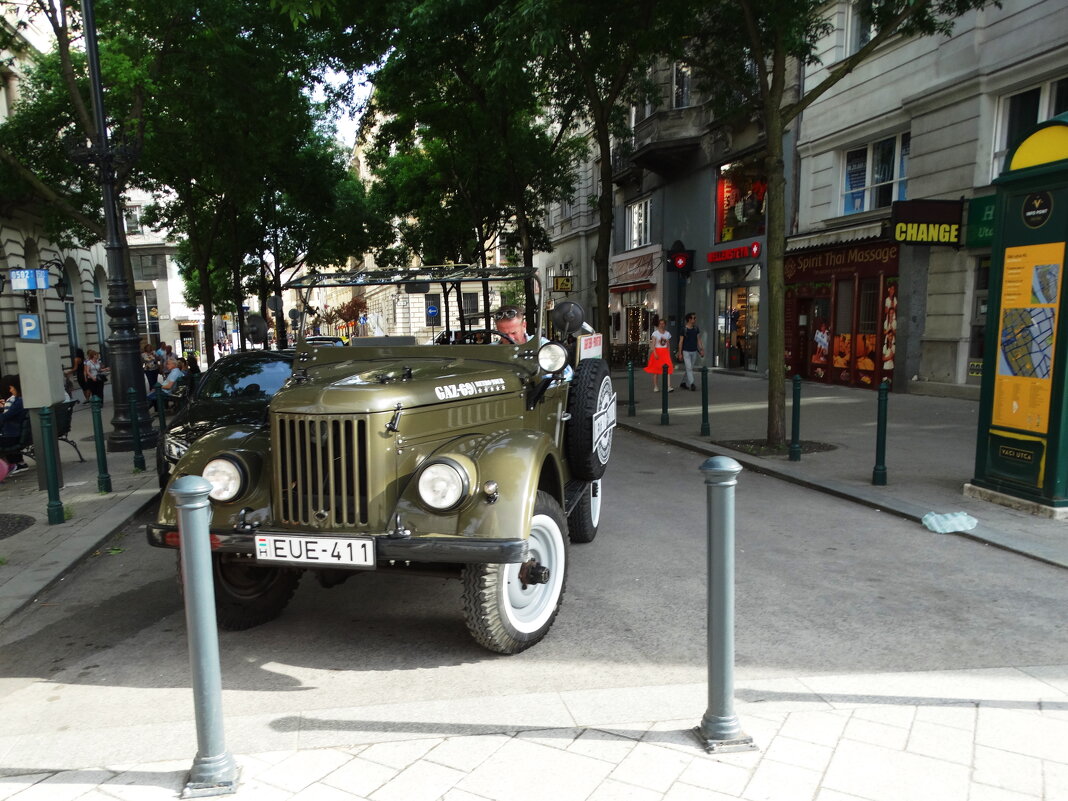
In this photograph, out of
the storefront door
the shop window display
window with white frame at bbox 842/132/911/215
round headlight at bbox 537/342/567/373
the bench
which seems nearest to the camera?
round headlight at bbox 537/342/567/373

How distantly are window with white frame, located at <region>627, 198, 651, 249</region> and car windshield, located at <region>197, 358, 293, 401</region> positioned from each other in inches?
815

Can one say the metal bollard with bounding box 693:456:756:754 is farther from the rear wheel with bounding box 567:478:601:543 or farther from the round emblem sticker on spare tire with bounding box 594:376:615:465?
the rear wheel with bounding box 567:478:601:543

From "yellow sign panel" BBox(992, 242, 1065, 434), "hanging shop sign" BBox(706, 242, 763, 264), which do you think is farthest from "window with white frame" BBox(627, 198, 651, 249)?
"yellow sign panel" BBox(992, 242, 1065, 434)

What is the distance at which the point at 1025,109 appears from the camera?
1277 centimetres

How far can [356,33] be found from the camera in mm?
15133

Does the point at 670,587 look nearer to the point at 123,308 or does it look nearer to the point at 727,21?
the point at 727,21

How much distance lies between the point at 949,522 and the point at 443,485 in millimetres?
4486

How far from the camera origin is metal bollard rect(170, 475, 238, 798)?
263cm

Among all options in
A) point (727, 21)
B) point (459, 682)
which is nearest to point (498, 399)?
point (459, 682)

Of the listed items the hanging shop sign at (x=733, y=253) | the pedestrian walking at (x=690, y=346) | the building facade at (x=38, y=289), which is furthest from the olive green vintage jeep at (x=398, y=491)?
the hanging shop sign at (x=733, y=253)

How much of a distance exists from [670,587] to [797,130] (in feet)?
54.9

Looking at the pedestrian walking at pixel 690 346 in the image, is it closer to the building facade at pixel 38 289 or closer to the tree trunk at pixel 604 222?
the tree trunk at pixel 604 222

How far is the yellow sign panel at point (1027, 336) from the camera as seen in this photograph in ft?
19.4

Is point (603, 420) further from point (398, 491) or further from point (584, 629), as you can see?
point (398, 491)
